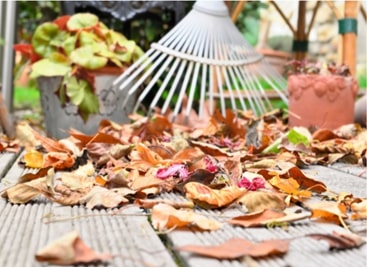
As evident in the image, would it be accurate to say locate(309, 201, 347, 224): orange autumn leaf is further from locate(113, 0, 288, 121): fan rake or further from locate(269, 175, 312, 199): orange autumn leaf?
locate(113, 0, 288, 121): fan rake

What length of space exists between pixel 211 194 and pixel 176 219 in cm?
18

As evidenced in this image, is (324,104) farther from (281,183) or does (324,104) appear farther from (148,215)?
(148,215)

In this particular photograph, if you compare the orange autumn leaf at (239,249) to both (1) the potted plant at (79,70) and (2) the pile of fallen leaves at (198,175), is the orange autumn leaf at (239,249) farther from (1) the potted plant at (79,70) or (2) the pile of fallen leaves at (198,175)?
(1) the potted plant at (79,70)

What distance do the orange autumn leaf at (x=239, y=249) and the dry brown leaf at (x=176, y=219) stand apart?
0.09m

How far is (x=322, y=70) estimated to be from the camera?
2498 mm

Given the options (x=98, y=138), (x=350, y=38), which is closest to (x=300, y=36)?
(x=350, y=38)

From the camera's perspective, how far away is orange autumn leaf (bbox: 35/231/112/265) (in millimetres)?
698

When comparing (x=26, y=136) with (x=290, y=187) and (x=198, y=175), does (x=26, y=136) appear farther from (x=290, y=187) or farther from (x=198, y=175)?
(x=290, y=187)

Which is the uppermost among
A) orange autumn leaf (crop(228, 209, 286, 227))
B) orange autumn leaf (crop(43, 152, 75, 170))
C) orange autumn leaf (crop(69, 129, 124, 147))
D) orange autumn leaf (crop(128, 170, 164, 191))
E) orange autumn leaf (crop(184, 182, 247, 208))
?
orange autumn leaf (crop(228, 209, 286, 227))

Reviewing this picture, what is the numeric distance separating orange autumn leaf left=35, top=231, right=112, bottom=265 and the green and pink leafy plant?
74.3 inches

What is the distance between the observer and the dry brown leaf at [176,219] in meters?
0.86

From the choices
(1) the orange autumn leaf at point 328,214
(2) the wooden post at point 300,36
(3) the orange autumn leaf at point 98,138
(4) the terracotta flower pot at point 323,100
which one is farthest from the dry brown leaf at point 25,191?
(2) the wooden post at point 300,36

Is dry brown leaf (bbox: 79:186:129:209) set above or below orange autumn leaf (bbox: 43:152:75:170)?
above

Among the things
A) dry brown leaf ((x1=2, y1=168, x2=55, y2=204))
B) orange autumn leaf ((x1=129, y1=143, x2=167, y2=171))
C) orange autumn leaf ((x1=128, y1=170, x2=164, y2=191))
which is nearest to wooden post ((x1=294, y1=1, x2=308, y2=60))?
orange autumn leaf ((x1=129, y1=143, x2=167, y2=171))
